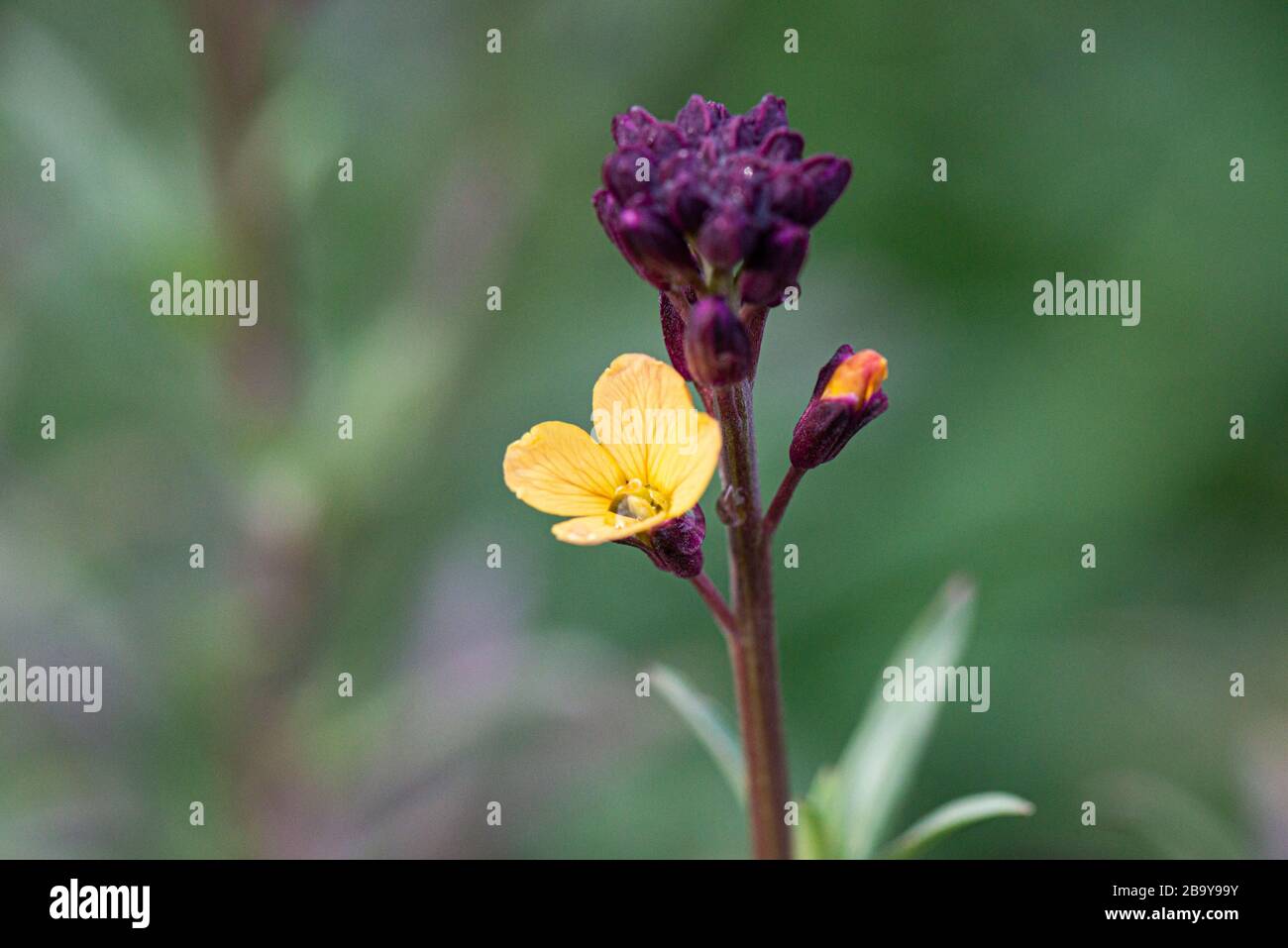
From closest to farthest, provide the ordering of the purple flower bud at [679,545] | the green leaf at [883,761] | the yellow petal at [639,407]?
the yellow petal at [639,407]
the purple flower bud at [679,545]
the green leaf at [883,761]

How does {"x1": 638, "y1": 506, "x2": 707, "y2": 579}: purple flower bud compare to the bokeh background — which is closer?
{"x1": 638, "y1": 506, "x2": 707, "y2": 579}: purple flower bud

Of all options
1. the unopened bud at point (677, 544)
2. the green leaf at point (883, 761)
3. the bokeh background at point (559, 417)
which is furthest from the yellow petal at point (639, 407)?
the bokeh background at point (559, 417)

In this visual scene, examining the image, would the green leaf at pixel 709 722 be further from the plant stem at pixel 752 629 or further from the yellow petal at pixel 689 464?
the yellow petal at pixel 689 464

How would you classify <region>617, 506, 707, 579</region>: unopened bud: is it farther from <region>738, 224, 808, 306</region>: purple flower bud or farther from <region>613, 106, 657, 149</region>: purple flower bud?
<region>613, 106, 657, 149</region>: purple flower bud

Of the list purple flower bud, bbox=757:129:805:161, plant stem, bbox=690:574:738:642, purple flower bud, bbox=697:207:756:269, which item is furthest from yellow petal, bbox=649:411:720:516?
purple flower bud, bbox=757:129:805:161

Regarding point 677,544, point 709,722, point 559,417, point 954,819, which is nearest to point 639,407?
point 677,544

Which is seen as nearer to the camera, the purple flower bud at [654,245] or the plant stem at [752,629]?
the purple flower bud at [654,245]

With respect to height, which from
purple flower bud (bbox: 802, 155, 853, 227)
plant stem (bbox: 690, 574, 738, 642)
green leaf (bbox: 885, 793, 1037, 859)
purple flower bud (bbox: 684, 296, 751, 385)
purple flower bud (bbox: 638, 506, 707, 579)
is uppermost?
purple flower bud (bbox: 802, 155, 853, 227)
